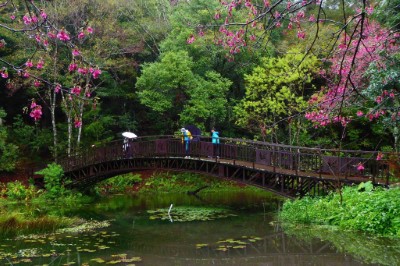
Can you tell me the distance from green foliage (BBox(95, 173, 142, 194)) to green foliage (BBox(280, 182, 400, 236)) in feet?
40.6

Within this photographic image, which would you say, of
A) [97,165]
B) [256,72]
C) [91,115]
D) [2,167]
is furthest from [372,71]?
[2,167]

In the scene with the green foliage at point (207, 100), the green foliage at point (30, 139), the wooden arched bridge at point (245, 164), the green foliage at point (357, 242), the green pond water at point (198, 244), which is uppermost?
the green foliage at point (207, 100)

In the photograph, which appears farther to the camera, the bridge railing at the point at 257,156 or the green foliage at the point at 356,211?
the bridge railing at the point at 257,156

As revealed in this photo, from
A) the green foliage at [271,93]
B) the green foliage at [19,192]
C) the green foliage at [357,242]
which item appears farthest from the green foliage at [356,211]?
the green foliage at [19,192]

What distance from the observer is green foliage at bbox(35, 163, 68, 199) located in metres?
19.4

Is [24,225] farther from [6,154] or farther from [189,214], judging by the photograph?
[6,154]

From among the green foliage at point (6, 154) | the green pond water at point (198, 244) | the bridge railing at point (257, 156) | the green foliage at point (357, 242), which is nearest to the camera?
the green foliage at point (357, 242)

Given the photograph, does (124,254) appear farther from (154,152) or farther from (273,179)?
(154,152)

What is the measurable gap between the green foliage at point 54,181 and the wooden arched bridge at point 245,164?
0.56 metres

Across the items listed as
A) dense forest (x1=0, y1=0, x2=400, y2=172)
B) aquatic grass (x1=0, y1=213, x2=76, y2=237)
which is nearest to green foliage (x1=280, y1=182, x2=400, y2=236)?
aquatic grass (x1=0, y1=213, x2=76, y2=237)

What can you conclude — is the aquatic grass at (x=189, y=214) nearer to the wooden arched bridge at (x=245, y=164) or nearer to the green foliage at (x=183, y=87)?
the wooden arched bridge at (x=245, y=164)

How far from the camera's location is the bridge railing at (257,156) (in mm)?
12688

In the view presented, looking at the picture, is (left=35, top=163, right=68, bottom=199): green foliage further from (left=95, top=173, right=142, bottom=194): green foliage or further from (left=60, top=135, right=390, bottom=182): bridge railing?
(left=95, top=173, right=142, bottom=194): green foliage

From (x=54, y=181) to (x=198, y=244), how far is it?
11.6 metres
